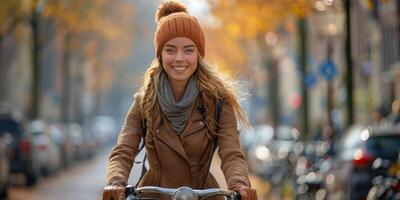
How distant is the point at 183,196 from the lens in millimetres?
6609

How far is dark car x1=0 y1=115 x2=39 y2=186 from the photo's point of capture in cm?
3189

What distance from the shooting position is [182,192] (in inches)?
261

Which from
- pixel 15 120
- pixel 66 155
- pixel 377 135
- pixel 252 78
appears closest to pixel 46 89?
pixel 252 78

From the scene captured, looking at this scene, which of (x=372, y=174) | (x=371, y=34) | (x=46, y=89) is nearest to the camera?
(x=372, y=174)

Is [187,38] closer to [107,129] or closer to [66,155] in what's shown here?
[66,155]

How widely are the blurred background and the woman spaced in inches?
27.1

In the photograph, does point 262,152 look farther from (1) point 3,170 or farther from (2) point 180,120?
(2) point 180,120

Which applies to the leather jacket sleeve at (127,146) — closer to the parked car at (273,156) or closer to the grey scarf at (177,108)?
the grey scarf at (177,108)

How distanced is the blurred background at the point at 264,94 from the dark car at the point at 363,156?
0.07 ft

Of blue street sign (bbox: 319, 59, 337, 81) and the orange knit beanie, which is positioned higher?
blue street sign (bbox: 319, 59, 337, 81)

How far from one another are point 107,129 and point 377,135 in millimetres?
75265

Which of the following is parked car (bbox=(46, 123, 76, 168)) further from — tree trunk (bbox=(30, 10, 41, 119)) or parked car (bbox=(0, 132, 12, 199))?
parked car (bbox=(0, 132, 12, 199))

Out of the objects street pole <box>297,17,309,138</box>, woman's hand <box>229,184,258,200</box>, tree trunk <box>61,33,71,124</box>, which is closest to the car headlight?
street pole <box>297,17,309,138</box>

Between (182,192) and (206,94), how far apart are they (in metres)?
0.95
